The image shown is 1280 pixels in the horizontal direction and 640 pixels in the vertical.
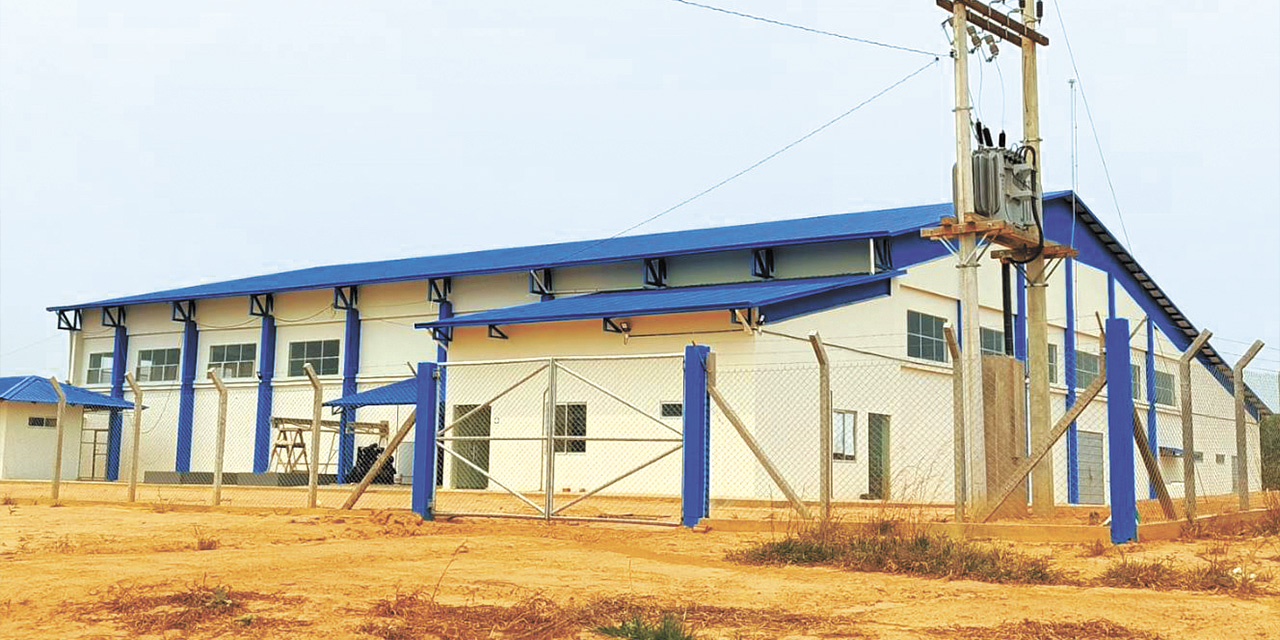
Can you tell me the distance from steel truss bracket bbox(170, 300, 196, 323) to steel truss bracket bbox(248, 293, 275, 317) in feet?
8.77

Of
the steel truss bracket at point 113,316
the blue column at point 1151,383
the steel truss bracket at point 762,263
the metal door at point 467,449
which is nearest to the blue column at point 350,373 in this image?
the metal door at point 467,449

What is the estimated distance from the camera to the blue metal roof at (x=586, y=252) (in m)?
28.0

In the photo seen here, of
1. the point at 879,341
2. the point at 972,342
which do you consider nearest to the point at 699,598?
the point at 972,342

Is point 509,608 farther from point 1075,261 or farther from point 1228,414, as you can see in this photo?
point 1228,414

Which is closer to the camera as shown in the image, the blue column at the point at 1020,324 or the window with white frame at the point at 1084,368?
the blue column at the point at 1020,324

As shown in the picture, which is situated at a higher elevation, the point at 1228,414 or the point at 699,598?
the point at 1228,414

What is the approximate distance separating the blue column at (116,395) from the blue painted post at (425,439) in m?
24.3

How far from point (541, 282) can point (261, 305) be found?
10451 millimetres

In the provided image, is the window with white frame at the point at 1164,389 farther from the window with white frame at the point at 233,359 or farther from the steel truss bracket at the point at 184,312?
the steel truss bracket at the point at 184,312

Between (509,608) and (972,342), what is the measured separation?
8892 millimetres

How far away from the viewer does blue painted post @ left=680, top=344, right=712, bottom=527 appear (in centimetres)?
1429

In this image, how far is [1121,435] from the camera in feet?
39.2

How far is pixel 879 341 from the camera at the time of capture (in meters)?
25.9

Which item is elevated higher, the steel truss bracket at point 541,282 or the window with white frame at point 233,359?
the steel truss bracket at point 541,282
